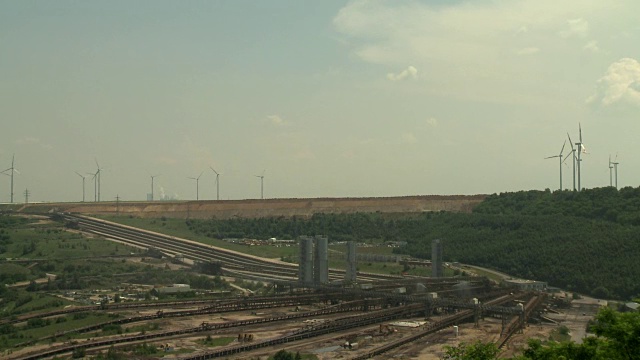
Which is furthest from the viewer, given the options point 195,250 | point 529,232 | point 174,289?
point 195,250

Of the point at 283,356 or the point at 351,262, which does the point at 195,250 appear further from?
the point at 283,356

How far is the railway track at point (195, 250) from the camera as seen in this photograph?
72.8m

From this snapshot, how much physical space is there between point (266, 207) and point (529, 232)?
54.5 meters

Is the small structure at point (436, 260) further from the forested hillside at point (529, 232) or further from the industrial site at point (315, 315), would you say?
the forested hillside at point (529, 232)

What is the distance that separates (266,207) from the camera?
122 metres

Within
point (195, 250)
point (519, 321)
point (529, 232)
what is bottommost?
point (519, 321)

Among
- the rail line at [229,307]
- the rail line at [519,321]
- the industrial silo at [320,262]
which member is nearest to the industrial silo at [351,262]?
the industrial silo at [320,262]

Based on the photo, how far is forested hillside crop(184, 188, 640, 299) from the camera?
63531mm

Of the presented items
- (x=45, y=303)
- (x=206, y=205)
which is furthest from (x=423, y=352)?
(x=206, y=205)

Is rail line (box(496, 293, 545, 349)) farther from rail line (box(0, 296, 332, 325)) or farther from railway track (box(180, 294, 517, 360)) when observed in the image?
rail line (box(0, 296, 332, 325))

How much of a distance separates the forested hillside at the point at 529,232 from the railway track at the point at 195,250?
1015cm

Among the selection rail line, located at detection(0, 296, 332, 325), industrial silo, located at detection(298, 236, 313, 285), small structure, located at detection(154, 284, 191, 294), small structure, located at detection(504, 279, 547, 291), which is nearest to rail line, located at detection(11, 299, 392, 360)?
rail line, located at detection(0, 296, 332, 325)

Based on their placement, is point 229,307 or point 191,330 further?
point 229,307

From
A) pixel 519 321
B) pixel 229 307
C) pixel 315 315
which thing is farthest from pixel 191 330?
pixel 519 321
